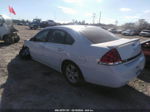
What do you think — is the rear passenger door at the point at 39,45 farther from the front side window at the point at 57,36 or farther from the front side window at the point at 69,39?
the front side window at the point at 69,39

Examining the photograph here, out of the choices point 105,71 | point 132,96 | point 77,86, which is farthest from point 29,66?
point 132,96

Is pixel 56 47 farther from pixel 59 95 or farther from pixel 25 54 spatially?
pixel 25 54

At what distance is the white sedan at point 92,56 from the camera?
2701 millimetres

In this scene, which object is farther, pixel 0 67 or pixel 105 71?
pixel 0 67

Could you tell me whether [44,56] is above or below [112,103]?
→ above

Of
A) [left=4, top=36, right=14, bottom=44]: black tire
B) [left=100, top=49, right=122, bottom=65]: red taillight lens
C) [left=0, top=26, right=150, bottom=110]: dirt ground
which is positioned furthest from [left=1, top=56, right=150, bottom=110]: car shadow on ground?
[left=4, top=36, right=14, bottom=44]: black tire

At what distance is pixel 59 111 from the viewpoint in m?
2.67

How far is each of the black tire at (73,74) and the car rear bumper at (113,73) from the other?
235 millimetres

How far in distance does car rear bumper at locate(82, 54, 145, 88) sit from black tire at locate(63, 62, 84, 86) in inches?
9.3

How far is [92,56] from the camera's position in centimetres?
285

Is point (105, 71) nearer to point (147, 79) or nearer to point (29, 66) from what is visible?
point (147, 79)

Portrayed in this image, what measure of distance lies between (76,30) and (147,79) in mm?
2682

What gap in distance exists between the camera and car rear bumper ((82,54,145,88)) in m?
2.66

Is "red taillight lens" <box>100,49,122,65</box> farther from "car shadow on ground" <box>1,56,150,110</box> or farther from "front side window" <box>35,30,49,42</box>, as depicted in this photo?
"front side window" <box>35,30,49,42</box>
